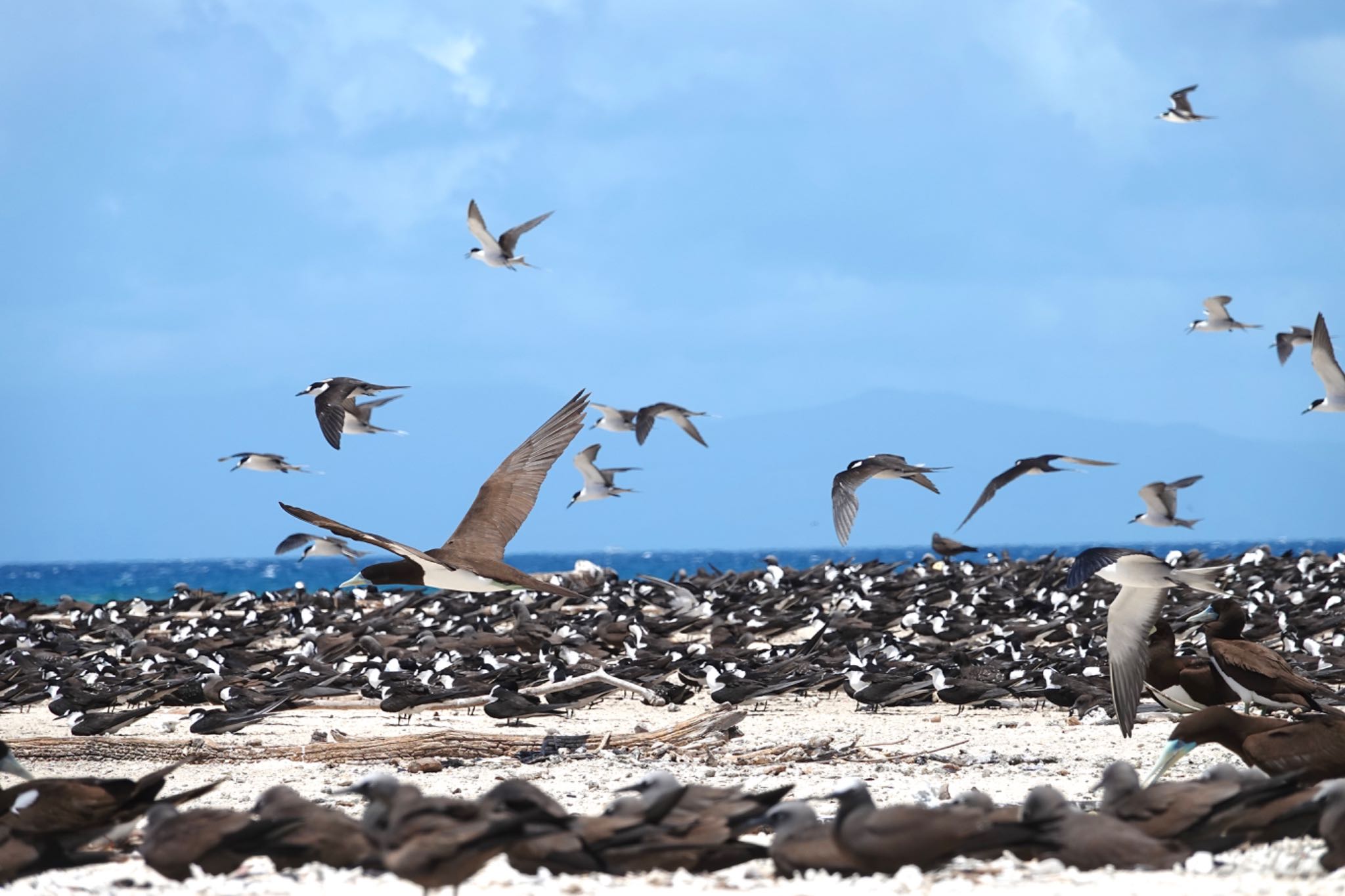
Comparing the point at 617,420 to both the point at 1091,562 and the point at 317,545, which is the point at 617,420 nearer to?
the point at 317,545

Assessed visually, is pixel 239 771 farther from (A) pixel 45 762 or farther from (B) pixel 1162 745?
(B) pixel 1162 745

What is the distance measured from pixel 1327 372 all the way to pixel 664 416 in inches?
383

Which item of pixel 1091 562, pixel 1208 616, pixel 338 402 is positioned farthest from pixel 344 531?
pixel 338 402

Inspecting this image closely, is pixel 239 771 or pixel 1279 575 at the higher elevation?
pixel 1279 575

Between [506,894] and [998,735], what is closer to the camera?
[506,894]

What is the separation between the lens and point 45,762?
966 cm

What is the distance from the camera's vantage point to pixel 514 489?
9883mm

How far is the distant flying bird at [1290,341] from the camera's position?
68.0 ft

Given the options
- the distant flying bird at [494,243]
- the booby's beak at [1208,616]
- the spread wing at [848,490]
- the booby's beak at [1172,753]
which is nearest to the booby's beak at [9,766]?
the booby's beak at [1172,753]

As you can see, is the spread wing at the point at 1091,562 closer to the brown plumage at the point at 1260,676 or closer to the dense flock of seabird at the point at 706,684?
the dense flock of seabird at the point at 706,684

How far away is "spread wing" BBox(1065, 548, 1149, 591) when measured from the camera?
8.49m

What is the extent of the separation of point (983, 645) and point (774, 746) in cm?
775

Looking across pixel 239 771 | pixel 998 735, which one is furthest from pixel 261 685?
pixel 998 735

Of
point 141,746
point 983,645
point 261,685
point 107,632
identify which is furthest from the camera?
point 107,632
